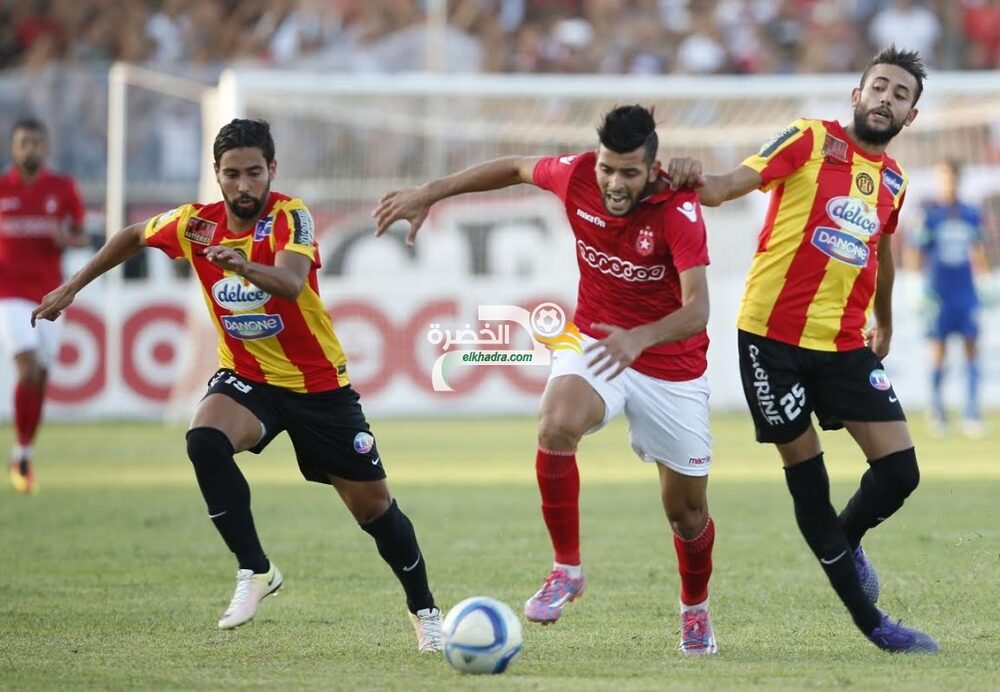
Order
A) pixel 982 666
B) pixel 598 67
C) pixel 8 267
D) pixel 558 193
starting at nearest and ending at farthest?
pixel 982 666 < pixel 558 193 < pixel 8 267 < pixel 598 67

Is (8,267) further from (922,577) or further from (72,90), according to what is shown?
(922,577)

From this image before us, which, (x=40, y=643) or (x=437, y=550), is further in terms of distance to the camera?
(x=437, y=550)

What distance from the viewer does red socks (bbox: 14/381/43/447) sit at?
13047 mm

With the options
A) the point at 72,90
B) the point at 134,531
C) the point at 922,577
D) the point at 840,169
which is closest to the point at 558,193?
the point at 840,169

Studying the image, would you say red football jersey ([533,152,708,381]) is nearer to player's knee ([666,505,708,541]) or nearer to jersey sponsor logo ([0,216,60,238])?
player's knee ([666,505,708,541])

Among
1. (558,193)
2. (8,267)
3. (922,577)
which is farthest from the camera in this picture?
(8,267)

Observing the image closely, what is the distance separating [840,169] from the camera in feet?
22.0

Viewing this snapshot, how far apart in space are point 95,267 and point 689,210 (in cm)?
262

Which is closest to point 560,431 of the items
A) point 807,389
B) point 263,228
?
point 807,389

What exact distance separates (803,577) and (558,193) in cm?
295

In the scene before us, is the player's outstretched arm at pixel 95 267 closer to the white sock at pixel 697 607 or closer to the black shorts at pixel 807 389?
the black shorts at pixel 807 389

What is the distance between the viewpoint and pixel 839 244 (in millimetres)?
6703

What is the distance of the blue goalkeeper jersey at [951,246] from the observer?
58.1 ft

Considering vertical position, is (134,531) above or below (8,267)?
below
